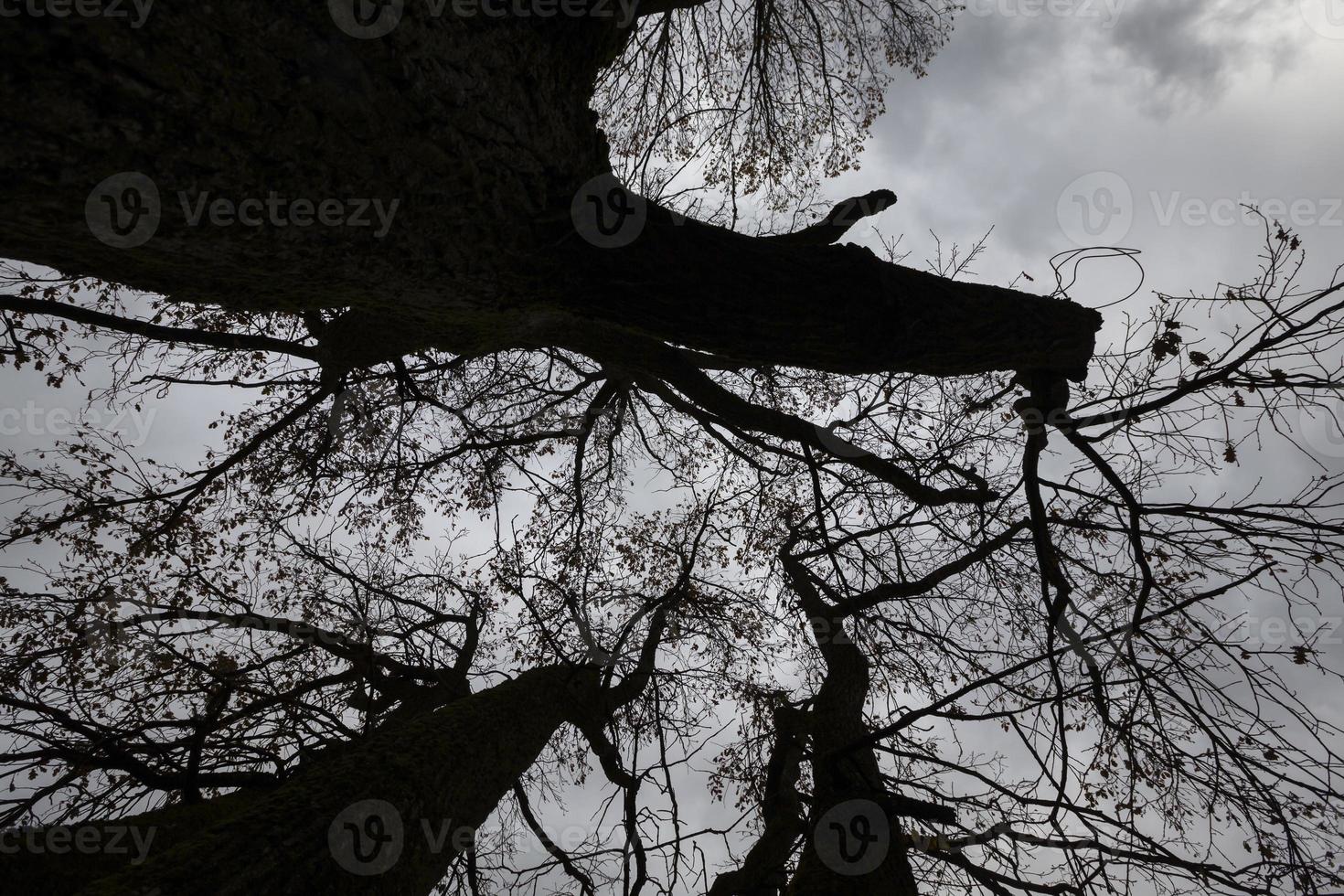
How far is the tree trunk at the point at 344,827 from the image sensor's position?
222cm

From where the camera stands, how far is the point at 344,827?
2516mm

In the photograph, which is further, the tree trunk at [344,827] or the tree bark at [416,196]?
the tree trunk at [344,827]

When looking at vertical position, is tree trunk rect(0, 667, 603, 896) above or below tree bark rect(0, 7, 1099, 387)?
below

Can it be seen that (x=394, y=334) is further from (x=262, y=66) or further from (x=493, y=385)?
(x=493, y=385)

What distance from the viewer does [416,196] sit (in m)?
2.02

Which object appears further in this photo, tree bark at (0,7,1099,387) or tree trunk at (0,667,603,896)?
tree trunk at (0,667,603,896)

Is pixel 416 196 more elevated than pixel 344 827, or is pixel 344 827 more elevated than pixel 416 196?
pixel 416 196

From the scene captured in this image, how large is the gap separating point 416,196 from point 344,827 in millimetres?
2336

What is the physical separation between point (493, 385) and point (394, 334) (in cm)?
283

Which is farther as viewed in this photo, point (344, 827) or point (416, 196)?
Result: point (344, 827)

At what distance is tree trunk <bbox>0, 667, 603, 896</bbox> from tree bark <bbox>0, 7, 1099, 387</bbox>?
1945 millimetres

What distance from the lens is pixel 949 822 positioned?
124 inches

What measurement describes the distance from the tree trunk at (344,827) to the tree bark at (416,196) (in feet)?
6.38

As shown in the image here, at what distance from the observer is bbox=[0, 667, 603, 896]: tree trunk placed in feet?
7.30
